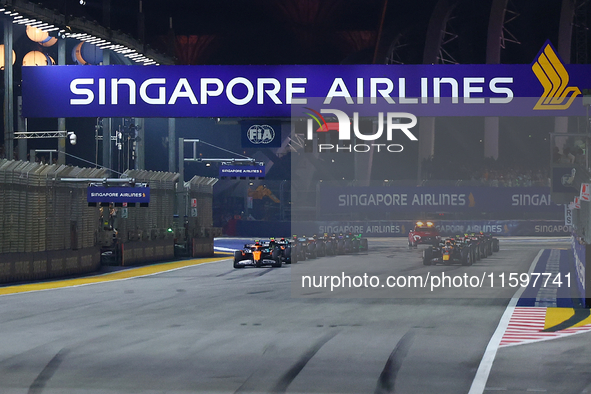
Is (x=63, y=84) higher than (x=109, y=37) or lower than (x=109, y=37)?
lower

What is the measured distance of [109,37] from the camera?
3234cm

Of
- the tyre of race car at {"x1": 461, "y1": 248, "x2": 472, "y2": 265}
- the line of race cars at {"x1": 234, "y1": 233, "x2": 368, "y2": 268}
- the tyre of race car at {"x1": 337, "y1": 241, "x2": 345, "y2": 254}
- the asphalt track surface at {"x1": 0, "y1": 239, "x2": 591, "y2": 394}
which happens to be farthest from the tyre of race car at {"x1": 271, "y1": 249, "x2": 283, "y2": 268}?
the tyre of race car at {"x1": 337, "y1": 241, "x2": 345, "y2": 254}

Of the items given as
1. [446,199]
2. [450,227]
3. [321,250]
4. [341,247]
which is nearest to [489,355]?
[321,250]

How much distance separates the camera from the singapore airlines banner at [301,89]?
21953 millimetres

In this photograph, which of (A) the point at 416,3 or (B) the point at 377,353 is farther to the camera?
(A) the point at 416,3

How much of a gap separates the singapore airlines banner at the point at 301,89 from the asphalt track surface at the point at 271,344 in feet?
16.0

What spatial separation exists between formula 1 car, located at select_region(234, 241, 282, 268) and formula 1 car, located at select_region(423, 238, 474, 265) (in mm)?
5687

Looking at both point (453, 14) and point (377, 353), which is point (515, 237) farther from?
point (377, 353)

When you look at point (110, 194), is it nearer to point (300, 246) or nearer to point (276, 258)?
point (276, 258)

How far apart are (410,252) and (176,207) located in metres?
11.8

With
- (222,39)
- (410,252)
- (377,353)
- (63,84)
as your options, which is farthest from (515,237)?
(377,353)

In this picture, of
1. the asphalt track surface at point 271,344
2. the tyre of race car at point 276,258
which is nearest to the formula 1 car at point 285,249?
the tyre of race car at point 276,258

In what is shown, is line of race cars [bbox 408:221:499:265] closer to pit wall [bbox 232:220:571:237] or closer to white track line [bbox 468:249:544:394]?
white track line [bbox 468:249:544:394]

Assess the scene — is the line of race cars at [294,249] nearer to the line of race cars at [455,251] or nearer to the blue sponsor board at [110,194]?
the blue sponsor board at [110,194]
